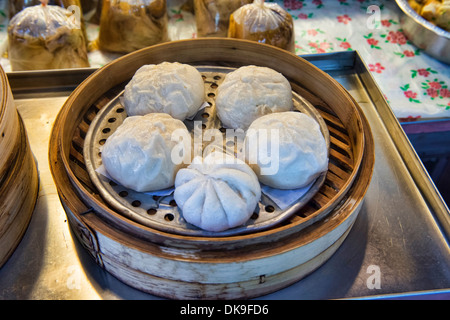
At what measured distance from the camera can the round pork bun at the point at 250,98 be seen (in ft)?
4.94

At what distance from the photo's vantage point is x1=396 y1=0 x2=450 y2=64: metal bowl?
8.09ft

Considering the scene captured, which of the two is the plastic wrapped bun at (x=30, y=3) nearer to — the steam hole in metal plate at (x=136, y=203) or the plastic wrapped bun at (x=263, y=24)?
the plastic wrapped bun at (x=263, y=24)

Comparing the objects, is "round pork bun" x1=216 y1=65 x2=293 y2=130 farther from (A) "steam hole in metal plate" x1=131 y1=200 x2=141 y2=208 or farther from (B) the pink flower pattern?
(B) the pink flower pattern

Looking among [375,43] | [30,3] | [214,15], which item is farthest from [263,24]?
[30,3]

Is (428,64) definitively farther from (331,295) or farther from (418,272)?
(331,295)

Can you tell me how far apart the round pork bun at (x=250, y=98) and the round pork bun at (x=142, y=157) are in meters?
0.27

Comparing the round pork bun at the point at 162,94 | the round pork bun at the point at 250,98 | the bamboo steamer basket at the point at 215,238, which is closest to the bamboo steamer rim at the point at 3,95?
the bamboo steamer basket at the point at 215,238

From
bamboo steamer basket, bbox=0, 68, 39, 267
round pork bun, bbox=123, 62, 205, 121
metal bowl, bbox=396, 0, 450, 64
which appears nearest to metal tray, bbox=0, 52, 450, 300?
bamboo steamer basket, bbox=0, 68, 39, 267

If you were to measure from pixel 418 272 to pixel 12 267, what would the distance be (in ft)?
4.46

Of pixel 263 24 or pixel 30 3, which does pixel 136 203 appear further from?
pixel 30 3

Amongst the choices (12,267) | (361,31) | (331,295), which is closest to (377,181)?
(331,295)

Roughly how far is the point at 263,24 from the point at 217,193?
49.5 inches

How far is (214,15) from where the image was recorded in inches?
95.8

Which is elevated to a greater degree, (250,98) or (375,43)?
(250,98)
